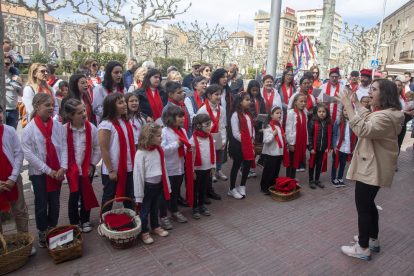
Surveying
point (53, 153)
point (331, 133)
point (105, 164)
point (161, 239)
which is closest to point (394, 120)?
point (331, 133)

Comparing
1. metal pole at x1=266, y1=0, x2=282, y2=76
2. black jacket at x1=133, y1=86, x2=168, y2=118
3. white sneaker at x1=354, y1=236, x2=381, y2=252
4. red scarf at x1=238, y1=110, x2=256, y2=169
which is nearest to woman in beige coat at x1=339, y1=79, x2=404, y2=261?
white sneaker at x1=354, y1=236, x2=381, y2=252

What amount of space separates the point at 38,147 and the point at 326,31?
10.3 m

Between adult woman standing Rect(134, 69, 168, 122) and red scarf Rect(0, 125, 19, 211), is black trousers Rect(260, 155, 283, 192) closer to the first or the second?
adult woman standing Rect(134, 69, 168, 122)

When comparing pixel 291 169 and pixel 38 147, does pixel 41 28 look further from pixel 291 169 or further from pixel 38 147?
pixel 291 169

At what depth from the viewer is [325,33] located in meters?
10.5

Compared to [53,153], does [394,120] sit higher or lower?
higher

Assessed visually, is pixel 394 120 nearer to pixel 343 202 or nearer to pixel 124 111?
Result: pixel 343 202

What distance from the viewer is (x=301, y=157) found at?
5.41 m

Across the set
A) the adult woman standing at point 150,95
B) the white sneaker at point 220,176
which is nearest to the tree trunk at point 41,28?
the adult woman standing at point 150,95

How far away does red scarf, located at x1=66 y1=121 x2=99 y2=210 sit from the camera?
3.42 metres

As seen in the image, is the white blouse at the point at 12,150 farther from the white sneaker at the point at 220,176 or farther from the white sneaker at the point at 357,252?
the white sneaker at the point at 357,252

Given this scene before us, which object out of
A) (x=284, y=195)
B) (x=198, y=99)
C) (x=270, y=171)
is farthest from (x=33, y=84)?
(x=284, y=195)

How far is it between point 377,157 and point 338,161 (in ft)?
8.65

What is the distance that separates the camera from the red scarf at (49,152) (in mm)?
3211
